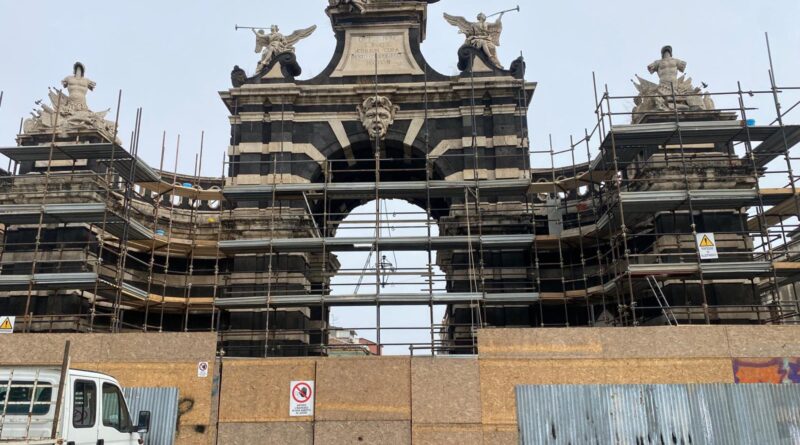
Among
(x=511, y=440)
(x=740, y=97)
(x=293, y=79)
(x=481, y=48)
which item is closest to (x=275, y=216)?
(x=293, y=79)

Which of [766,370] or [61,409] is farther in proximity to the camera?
[766,370]

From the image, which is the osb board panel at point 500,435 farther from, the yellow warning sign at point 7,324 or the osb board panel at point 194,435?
the yellow warning sign at point 7,324

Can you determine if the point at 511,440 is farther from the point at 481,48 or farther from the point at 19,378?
the point at 481,48

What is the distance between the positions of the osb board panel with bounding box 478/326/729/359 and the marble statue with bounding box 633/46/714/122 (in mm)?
10751

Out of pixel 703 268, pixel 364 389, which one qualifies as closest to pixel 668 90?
pixel 703 268

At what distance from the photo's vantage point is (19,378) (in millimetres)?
10852

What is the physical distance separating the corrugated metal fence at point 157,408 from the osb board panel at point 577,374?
7635 mm

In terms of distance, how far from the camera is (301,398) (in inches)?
627

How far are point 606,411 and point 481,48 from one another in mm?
17868

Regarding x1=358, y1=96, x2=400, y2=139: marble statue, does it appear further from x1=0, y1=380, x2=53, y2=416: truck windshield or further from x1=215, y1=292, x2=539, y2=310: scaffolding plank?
x1=0, y1=380, x2=53, y2=416: truck windshield

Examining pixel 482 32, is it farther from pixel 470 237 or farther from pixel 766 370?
pixel 766 370

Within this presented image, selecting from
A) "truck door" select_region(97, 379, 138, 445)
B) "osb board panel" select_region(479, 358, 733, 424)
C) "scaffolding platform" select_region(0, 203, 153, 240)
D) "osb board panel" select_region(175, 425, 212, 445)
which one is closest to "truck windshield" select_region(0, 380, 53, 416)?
"truck door" select_region(97, 379, 138, 445)

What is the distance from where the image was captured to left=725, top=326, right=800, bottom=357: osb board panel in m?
15.6

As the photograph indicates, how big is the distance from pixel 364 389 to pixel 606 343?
6.07 metres
